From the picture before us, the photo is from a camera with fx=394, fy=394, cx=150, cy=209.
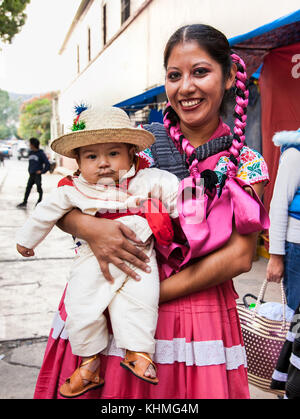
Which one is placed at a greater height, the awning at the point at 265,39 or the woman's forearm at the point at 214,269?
the awning at the point at 265,39

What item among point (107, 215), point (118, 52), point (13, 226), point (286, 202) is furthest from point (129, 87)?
point (107, 215)

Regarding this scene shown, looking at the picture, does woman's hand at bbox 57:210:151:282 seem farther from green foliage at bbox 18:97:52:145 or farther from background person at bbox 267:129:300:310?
green foliage at bbox 18:97:52:145

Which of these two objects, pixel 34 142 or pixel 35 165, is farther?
pixel 35 165

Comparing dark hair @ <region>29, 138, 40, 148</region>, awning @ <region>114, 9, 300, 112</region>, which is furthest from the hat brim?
dark hair @ <region>29, 138, 40, 148</region>

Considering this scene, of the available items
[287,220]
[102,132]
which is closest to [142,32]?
[287,220]

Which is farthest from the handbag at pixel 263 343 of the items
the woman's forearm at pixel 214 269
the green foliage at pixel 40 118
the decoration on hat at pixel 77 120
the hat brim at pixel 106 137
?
the green foliage at pixel 40 118

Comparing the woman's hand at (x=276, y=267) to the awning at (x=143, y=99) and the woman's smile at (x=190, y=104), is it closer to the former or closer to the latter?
the woman's smile at (x=190, y=104)

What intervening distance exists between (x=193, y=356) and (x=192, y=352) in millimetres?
15

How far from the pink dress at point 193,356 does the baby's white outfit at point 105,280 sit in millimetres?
92

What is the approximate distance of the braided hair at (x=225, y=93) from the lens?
4.96 ft

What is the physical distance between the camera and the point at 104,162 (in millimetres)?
1472

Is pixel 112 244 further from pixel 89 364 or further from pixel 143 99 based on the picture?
Answer: pixel 143 99

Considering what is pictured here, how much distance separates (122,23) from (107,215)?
43.3 ft

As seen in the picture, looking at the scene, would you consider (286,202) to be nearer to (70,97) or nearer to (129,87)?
(129,87)
